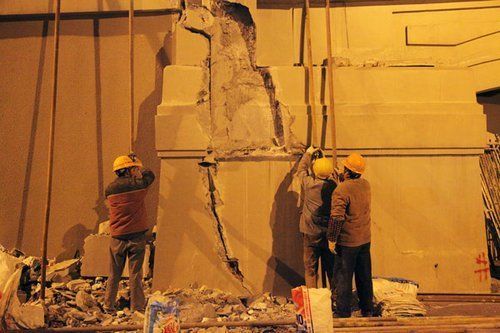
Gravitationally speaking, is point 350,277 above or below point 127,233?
below

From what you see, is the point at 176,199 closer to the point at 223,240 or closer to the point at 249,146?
the point at 223,240

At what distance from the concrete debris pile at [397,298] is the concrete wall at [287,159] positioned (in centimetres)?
50

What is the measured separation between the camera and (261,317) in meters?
3.84

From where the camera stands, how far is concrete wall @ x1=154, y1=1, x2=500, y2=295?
4535 millimetres

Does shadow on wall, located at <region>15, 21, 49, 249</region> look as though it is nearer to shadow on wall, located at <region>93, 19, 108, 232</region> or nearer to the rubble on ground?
the rubble on ground

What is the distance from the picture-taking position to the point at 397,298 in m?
3.81

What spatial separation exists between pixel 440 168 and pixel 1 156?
5633 mm

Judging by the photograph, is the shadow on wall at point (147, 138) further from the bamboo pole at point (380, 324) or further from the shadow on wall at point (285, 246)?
the bamboo pole at point (380, 324)

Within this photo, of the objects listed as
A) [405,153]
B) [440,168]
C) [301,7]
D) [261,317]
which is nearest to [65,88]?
[301,7]

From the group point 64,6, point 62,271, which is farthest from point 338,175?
point 64,6

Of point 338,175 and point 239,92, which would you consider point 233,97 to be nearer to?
point 239,92

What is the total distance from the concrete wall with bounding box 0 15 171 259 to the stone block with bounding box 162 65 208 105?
0.50 m

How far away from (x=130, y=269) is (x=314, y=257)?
75.5 inches

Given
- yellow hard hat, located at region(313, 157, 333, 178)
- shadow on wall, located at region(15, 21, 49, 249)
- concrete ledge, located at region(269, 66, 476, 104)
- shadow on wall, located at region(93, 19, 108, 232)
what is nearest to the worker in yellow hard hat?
yellow hard hat, located at region(313, 157, 333, 178)
